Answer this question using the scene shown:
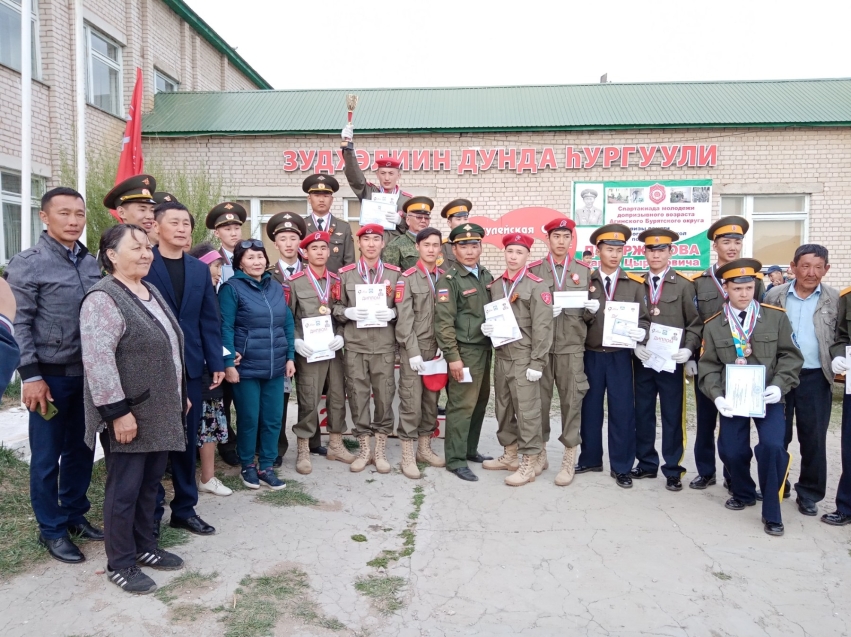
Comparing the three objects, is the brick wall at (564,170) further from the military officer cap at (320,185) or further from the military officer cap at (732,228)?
the military officer cap at (732,228)

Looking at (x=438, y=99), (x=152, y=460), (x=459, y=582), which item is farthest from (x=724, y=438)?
(x=438, y=99)

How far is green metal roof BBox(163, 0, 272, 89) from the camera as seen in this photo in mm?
14367

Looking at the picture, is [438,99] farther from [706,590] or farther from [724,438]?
[706,590]

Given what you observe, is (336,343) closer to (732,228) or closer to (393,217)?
(393,217)

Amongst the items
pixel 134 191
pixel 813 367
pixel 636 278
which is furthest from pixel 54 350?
pixel 813 367

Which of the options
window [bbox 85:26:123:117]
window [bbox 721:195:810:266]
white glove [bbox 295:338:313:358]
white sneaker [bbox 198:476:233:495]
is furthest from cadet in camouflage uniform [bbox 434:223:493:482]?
window [bbox 85:26:123:117]

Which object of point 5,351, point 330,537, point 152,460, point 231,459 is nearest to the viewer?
point 5,351

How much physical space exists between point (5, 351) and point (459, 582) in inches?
103

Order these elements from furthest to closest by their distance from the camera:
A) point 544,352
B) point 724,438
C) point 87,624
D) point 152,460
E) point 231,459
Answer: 1. point 231,459
2. point 544,352
3. point 724,438
4. point 152,460
5. point 87,624

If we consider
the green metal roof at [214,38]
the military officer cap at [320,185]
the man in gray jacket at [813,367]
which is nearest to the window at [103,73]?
the green metal roof at [214,38]

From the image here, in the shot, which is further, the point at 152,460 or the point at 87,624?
the point at 152,460

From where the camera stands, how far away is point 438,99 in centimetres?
1349

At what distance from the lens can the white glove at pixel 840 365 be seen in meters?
4.28

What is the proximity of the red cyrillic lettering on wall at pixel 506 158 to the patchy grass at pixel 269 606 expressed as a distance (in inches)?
409
